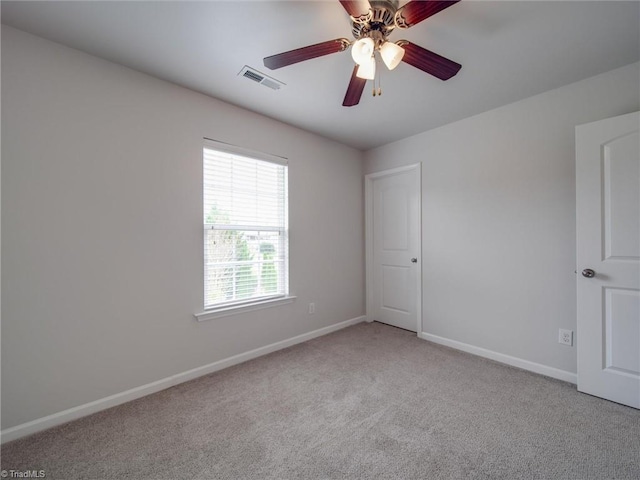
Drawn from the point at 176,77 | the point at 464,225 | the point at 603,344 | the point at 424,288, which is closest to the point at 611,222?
the point at 603,344

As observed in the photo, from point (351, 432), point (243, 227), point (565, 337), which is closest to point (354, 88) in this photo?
point (243, 227)

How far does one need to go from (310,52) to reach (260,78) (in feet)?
2.80

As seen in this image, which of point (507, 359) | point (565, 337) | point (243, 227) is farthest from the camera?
point (243, 227)

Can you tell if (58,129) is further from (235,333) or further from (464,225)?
(464,225)

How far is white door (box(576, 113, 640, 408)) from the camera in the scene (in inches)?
76.2

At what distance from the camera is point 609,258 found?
6.63ft

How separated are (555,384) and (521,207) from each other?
1.50 meters

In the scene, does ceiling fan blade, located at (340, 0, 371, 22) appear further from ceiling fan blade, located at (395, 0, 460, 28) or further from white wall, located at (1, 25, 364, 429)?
white wall, located at (1, 25, 364, 429)

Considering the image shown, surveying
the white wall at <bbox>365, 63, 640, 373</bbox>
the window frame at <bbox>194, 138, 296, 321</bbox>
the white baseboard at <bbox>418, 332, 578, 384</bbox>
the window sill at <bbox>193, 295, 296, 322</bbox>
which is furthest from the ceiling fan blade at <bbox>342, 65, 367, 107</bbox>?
the white baseboard at <bbox>418, 332, 578, 384</bbox>

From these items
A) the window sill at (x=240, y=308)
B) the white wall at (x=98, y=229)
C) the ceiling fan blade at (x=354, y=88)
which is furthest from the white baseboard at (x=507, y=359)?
the ceiling fan blade at (x=354, y=88)

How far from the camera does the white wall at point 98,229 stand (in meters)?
1.70

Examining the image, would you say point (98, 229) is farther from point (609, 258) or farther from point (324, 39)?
point (609, 258)

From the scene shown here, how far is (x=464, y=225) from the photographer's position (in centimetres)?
296

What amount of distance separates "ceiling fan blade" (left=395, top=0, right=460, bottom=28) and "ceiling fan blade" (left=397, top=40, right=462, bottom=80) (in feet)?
0.39
